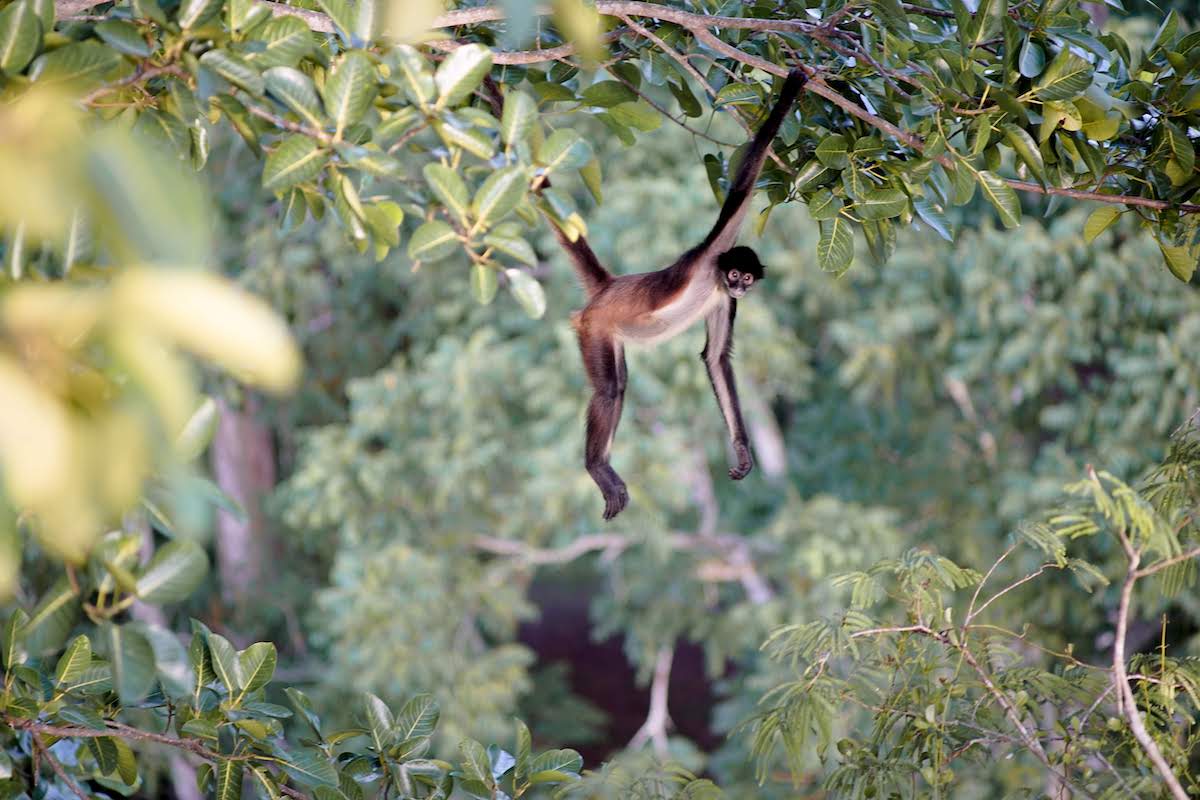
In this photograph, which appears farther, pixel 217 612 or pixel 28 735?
pixel 217 612

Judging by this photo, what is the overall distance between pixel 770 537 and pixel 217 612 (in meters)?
3.47

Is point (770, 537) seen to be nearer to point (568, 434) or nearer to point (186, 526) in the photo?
point (568, 434)

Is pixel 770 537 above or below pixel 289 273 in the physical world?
below

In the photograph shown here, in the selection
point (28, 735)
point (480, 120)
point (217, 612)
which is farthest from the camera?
point (217, 612)

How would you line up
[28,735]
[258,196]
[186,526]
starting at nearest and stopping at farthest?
[186,526]
[28,735]
[258,196]

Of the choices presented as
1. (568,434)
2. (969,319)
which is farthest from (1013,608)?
(568,434)

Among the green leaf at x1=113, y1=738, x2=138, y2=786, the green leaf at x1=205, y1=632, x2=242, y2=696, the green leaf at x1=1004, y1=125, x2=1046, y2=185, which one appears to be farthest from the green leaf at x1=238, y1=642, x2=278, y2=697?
the green leaf at x1=1004, y1=125, x2=1046, y2=185

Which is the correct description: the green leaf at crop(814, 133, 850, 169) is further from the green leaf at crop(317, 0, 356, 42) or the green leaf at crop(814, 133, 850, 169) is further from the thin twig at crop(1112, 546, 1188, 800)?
the green leaf at crop(317, 0, 356, 42)

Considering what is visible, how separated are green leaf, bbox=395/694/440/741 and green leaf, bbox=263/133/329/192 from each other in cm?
87

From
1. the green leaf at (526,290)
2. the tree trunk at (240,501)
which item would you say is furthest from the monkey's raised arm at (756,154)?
the tree trunk at (240,501)

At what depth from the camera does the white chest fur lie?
245 cm

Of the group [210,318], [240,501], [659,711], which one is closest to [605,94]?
[210,318]

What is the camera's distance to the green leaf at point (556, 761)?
177cm

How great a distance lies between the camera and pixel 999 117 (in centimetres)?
162
